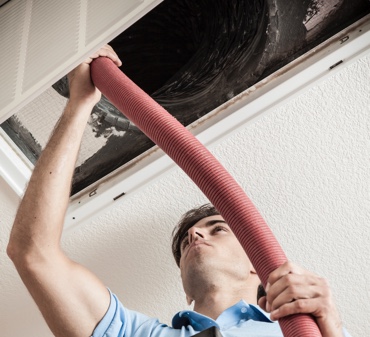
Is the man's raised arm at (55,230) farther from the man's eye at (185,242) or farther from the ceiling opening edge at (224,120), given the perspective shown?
the man's eye at (185,242)

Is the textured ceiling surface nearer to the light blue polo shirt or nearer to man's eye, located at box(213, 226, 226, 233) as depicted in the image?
man's eye, located at box(213, 226, 226, 233)

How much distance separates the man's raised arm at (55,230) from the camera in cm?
184

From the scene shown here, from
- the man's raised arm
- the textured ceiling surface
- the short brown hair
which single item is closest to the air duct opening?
the textured ceiling surface

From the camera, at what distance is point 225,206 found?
4.60ft

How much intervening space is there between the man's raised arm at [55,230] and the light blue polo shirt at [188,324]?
0.18 ft

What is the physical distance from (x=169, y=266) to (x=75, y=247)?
354 mm

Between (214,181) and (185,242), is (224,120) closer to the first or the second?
(185,242)

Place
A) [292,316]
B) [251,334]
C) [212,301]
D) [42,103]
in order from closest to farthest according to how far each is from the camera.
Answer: [292,316], [251,334], [42,103], [212,301]

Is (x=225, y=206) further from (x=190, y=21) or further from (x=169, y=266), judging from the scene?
(x=169, y=266)

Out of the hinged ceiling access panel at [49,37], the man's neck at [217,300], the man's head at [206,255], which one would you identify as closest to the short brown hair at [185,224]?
the man's head at [206,255]

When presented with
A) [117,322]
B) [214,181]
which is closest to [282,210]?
[117,322]

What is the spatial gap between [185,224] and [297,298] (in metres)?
1.08

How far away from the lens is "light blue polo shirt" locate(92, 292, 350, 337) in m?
1.94

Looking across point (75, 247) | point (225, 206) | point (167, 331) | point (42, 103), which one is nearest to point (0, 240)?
point (75, 247)
